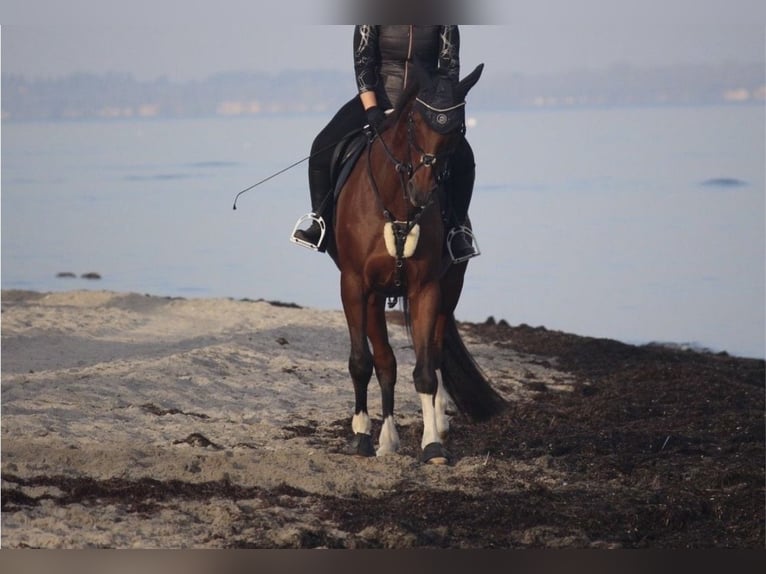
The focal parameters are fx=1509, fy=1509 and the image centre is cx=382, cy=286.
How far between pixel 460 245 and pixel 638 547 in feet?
7.70

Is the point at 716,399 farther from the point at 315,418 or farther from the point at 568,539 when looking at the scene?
the point at 568,539

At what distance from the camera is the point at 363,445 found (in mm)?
8680

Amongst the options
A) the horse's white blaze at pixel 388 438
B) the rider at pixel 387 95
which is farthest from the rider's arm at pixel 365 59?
the horse's white blaze at pixel 388 438

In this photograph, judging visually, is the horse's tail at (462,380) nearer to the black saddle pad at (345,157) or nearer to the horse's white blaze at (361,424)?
the horse's white blaze at (361,424)

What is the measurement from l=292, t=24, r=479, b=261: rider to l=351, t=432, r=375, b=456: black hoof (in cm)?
111

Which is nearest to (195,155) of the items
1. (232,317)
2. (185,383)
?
(232,317)

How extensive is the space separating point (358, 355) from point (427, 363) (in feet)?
1.47

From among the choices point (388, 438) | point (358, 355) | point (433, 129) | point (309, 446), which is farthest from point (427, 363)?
point (433, 129)

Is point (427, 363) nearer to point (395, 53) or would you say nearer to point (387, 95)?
point (387, 95)

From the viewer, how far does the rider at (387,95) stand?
862 cm

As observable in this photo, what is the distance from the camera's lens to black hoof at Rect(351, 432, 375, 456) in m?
8.66

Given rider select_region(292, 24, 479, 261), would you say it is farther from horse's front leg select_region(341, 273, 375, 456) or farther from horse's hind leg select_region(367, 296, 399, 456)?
horse's hind leg select_region(367, 296, 399, 456)

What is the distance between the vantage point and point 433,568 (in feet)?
20.1

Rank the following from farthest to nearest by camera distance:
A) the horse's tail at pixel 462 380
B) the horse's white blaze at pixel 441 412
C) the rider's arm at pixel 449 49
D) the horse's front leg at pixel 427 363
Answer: the horse's tail at pixel 462 380 < the horse's white blaze at pixel 441 412 < the rider's arm at pixel 449 49 < the horse's front leg at pixel 427 363
